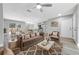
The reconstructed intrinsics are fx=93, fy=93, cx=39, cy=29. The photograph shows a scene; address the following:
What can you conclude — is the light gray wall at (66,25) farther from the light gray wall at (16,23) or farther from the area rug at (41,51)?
the light gray wall at (16,23)

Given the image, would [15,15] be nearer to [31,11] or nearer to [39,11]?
[31,11]

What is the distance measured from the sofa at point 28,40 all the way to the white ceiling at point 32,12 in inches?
15.3

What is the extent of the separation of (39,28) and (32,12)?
44 cm

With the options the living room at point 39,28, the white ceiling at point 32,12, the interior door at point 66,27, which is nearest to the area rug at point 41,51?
the living room at point 39,28

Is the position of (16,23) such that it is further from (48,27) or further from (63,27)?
(63,27)

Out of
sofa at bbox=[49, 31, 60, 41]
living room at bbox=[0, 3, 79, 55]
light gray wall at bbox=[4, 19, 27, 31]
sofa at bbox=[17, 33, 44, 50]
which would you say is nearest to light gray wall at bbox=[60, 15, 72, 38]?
living room at bbox=[0, 3, 79, 55]

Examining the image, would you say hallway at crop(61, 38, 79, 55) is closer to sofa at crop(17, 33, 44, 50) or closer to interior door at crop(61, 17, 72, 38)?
interior door at crop(61, 17, 72, 38)

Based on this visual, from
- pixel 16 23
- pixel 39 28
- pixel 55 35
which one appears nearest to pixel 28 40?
pixel 39 28

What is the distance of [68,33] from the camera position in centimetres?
235

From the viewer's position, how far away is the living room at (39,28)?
7.47ft

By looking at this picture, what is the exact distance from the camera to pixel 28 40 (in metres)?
2.40

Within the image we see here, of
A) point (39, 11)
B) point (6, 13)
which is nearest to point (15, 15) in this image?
point (6, 13)
